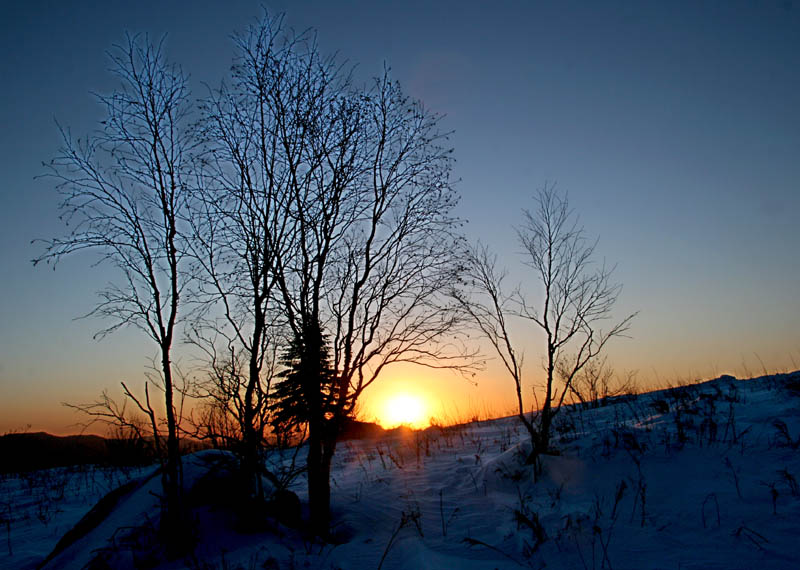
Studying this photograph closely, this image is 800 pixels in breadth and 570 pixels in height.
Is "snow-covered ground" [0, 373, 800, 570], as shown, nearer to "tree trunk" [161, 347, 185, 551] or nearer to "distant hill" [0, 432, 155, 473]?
"tree trunk" [161, 347, 185, 551]

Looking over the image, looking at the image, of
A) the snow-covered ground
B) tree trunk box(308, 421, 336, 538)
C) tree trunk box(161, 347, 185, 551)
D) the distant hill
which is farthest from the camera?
the distant hill

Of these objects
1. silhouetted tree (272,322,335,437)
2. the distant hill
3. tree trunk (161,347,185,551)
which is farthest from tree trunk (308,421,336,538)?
the distant hill

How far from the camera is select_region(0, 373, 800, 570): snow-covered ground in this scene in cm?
366

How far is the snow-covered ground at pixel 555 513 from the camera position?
3658mm

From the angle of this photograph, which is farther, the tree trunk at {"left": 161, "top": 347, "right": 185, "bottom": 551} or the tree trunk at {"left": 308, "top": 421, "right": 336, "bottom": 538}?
the tree trunk at {"left": 308, "top": 421, "right": 336, "bottom": 538}

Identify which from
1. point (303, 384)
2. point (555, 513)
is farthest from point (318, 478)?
point (555, 513)

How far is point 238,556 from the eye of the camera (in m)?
4.60

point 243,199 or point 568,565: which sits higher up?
point 243,199

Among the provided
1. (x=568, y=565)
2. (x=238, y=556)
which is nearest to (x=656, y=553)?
(x=568, y=565)

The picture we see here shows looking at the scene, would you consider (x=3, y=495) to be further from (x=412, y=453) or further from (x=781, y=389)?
(x=781, y=389)

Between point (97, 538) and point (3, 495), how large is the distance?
595cm

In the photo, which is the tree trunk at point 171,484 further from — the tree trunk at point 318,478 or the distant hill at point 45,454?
the distant hill at point 45,454

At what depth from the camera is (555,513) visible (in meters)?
4.56

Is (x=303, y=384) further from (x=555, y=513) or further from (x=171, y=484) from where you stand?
(x=555, y=513)
